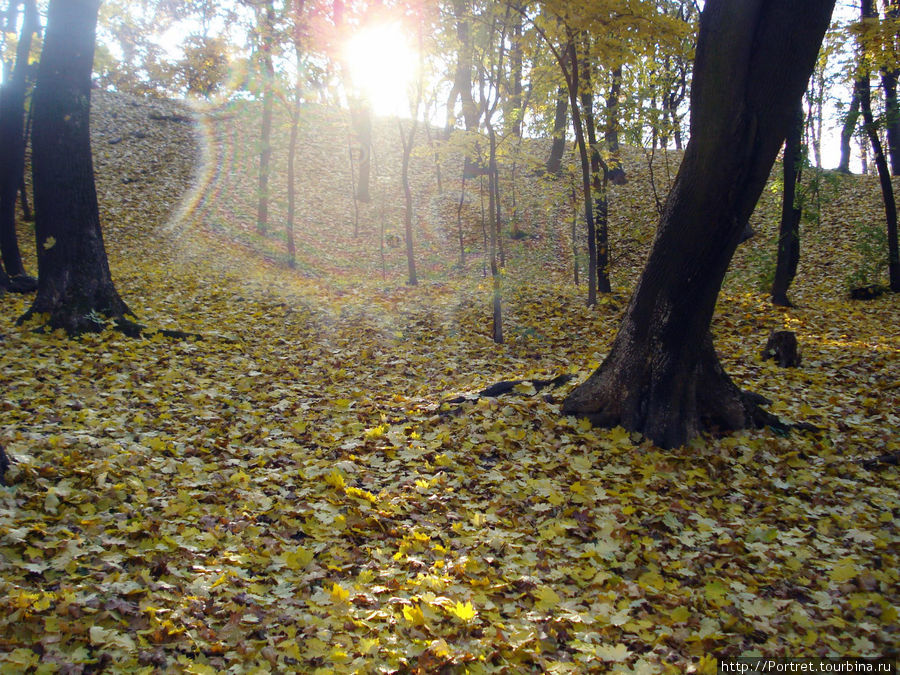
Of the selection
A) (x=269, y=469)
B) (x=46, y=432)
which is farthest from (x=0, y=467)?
(x=269, y=469)

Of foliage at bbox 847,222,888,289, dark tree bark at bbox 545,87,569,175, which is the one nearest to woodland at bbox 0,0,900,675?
foliage at bbox 847,222,888,289

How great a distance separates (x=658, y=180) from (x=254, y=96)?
1392 centimetres

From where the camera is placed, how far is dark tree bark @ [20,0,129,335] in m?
6.74

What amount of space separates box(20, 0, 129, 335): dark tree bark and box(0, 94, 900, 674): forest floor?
523 mm

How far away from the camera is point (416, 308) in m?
10.8

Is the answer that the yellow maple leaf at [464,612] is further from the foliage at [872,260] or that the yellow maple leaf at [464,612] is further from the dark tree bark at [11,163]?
the foliage at [872,260]

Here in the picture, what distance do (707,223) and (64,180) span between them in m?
7.40

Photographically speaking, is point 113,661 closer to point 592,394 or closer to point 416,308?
point 592,394

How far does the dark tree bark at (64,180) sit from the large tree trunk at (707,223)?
20.3 ft

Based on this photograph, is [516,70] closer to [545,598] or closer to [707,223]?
[707,223]

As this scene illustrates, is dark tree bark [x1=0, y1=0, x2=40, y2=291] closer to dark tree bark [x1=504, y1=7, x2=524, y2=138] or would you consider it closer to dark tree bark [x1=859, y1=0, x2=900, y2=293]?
dark tree bark [x1=504, y1=7, x2=524, y2=138]

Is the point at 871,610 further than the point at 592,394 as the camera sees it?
No

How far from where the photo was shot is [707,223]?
15.3ft

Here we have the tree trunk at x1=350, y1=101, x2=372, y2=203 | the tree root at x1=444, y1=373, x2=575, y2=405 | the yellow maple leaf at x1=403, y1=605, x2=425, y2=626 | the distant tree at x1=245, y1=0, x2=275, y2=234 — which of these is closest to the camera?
the yellow maple leaf at x1=403, y1=605, x2=425, y2=626
